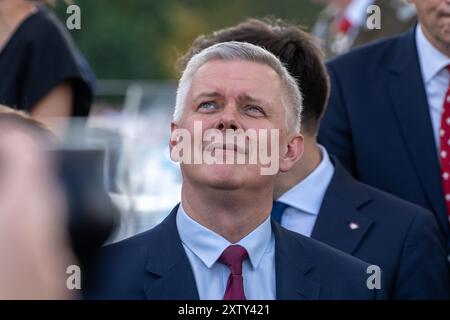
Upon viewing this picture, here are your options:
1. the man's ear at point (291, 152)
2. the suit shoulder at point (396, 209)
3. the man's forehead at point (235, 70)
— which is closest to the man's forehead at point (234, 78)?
the man's forehead at point (235, 70)

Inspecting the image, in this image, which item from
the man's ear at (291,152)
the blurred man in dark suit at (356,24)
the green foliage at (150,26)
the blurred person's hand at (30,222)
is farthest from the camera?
the green foliage at (150,26)

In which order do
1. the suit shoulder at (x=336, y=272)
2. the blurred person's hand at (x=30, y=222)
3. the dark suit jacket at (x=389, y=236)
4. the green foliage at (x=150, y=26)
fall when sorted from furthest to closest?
the green foliage at (x=150, y=26) < the dark suit jacket at (x=389, y=236) < the suit shoulder at (x=336, y=272) < the blurred person's hand at (x=30, y=222)

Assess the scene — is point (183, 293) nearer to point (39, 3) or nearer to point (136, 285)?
point (136, 285)

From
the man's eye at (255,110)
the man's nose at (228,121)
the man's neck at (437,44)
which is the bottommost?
the man's nose at (228,121)

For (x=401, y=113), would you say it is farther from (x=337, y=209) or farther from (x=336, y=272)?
(x=336, y=272)

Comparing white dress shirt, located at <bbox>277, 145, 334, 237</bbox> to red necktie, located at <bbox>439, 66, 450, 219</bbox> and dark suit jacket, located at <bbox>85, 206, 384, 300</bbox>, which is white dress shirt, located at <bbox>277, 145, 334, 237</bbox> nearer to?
red necktie, located at <bbox>439, 66, 450, 219</bbox>

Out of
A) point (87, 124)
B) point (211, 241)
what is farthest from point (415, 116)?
point (211, 241)

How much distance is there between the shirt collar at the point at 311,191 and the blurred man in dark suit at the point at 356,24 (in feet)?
5.01

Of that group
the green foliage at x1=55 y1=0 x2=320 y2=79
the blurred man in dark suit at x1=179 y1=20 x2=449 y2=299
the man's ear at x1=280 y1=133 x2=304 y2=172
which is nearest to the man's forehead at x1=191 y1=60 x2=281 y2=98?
the man's ear at x1=280 y1=133 x2=304 y2=172

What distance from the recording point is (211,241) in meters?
2.54

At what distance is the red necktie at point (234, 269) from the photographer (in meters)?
2.43

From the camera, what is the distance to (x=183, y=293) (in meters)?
2.45

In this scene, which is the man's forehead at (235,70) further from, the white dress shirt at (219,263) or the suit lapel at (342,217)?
the suit lapel at (342,217)
